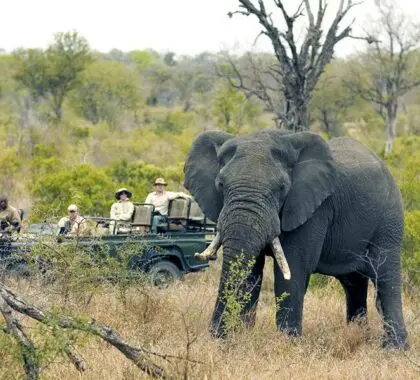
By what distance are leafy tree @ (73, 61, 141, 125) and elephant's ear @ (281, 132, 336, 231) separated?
43189 mm

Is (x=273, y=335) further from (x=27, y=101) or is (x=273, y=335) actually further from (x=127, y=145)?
(x=27, y=101)

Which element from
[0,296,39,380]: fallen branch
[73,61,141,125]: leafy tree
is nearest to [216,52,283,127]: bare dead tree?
[73,61,141,125]: leafy tree

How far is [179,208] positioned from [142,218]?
23.4 inches

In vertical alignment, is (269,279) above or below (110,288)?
below

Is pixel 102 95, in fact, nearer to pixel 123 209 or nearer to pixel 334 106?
pixel 334 106

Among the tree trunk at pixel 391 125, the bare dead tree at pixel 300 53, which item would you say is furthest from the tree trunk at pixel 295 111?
the tree trunk at pixel 391 125

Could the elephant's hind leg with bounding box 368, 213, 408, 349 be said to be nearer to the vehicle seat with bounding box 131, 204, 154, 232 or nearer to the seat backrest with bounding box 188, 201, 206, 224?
the vehicle seat with bounding box 131, 204, 154, 232

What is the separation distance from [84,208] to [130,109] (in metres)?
38.1

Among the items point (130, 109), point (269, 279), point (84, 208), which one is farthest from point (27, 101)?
point (269, 279)

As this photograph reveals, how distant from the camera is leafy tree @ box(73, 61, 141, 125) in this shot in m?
53.9

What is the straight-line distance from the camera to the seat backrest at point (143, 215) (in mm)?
14609

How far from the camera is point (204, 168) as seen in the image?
33.9 feet

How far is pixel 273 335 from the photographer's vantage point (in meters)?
9.26

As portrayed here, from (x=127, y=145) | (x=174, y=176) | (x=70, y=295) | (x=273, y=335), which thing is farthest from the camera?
(x=127, y=145)
